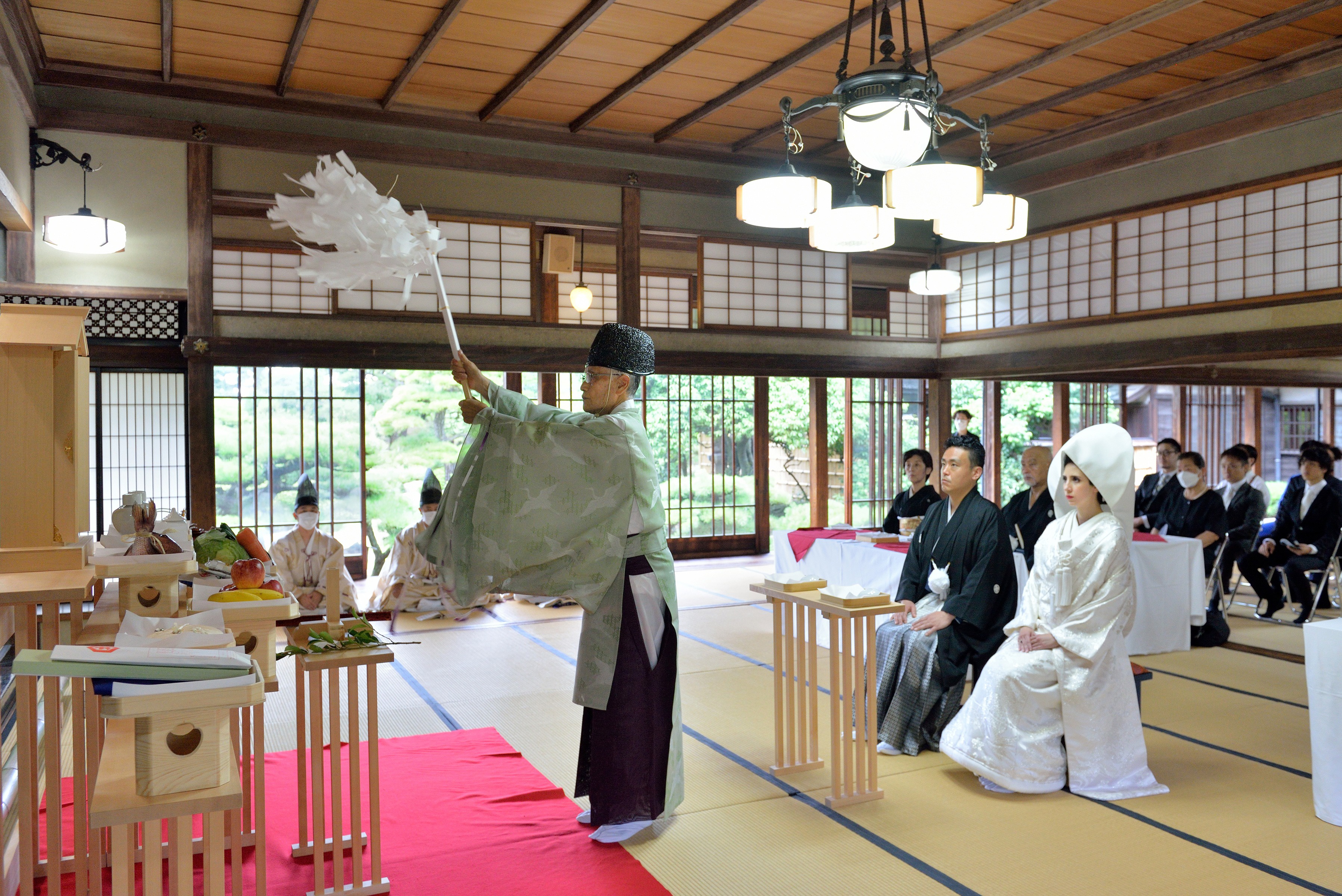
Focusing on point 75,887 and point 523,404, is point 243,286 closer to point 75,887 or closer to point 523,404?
point 523,404

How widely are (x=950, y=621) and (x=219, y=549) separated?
2.83 meters

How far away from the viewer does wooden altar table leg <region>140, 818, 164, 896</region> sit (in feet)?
4.70

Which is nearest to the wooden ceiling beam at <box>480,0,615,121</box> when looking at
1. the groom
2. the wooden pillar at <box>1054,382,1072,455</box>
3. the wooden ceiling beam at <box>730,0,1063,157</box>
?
the wooden ceiling beam at <box>730,0,1063,157</box>

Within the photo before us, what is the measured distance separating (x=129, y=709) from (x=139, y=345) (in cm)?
596

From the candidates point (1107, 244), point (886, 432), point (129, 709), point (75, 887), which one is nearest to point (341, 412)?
point (886, 432)

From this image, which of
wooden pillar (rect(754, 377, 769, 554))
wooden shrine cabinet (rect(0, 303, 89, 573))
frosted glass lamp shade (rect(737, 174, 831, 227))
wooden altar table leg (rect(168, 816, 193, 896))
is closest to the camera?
wooden altar table leg (rect(168, 816, 193, 896))

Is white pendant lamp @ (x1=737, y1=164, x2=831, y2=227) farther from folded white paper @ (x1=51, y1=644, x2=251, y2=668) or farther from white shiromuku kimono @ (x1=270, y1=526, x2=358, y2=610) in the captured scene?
white shiromuku kimono @ (x1=270, y1=526, x2=358, y2=610)

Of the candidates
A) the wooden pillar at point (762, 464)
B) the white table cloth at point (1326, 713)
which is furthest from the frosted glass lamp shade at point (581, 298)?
the white table cloth at point (1326, 713)

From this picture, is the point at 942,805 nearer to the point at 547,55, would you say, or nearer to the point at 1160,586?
the point at 1160,586

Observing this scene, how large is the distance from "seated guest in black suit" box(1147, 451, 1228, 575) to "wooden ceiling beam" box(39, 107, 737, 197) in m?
4.34

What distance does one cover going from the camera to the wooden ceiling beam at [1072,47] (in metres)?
5.11

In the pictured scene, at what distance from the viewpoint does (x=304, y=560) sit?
6.12 meters

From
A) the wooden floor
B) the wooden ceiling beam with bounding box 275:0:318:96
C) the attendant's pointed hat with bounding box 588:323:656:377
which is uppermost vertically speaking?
the wooden ceiling beam with bounding box 275:0:318:96

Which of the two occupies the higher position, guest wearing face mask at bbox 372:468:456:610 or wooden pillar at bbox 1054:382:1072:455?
wooden pillar at bbox 1054:382:1072:455
